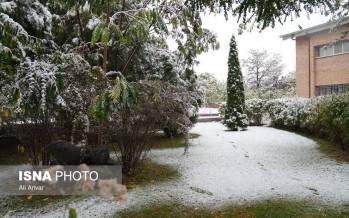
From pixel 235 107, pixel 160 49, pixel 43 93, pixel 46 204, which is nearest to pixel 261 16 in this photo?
pixel 43 93

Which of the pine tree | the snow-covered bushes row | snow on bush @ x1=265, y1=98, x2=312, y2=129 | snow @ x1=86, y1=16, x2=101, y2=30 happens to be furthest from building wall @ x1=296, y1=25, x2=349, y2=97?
snow @ x1=86, y1=16, x2=101, y2=30

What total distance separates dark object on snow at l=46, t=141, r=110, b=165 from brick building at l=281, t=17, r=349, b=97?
603 inches

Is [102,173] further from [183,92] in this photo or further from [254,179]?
[254,179]

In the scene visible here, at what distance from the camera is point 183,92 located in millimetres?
6609

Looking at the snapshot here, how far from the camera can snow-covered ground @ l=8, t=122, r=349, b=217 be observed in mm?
4910

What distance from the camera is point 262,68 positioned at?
111 feet

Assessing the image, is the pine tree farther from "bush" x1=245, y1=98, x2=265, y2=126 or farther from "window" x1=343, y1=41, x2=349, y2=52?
"window" x1=343, y1=41, x2=349, y2=52

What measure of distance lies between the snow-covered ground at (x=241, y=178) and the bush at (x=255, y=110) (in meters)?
6.84

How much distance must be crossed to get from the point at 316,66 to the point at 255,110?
5128 mm

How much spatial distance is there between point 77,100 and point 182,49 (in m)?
4.06

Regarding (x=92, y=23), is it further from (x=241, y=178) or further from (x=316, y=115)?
(x=316, y=115)

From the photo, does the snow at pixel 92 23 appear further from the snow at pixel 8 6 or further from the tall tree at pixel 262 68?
the tall tree at pixel 262 68

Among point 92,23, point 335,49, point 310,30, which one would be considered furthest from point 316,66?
point 92,23

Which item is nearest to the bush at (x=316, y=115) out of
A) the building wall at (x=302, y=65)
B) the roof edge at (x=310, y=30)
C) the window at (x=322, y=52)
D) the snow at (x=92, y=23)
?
the building wall at (x=302, y=65)
